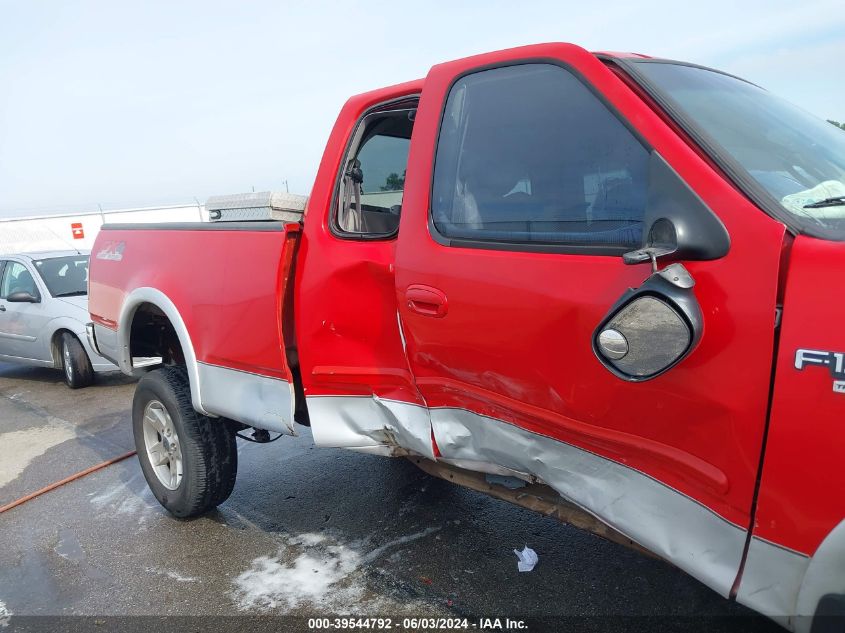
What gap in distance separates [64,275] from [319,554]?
19.9 feet

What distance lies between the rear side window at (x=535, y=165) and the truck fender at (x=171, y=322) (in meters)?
1.64

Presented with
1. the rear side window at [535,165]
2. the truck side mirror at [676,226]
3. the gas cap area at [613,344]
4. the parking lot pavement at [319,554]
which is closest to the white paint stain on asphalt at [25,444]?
the parking lot pavement at [319,554]

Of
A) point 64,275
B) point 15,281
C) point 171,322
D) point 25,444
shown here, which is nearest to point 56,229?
point 15,281

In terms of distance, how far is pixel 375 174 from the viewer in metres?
3.12

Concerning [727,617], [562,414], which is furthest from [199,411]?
[727,617]

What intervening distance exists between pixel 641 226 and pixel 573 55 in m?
0.61

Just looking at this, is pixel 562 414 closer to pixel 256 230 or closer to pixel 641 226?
pixel 641 226

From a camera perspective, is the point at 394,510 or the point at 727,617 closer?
the point at 727,617

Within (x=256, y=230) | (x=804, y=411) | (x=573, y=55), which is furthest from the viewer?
(x=256, y=230)

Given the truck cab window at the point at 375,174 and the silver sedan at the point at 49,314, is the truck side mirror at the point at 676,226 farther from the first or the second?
the silver sedan at the point at 49,314

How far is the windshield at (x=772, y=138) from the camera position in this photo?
163cm

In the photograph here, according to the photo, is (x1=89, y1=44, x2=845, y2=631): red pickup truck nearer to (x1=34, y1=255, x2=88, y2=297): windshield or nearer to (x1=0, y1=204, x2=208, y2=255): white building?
(x1=34, y1=255, x2=88, y2=297): windshield

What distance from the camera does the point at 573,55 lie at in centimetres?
193

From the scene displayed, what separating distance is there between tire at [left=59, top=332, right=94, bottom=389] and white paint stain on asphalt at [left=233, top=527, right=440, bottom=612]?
15.4 feet
